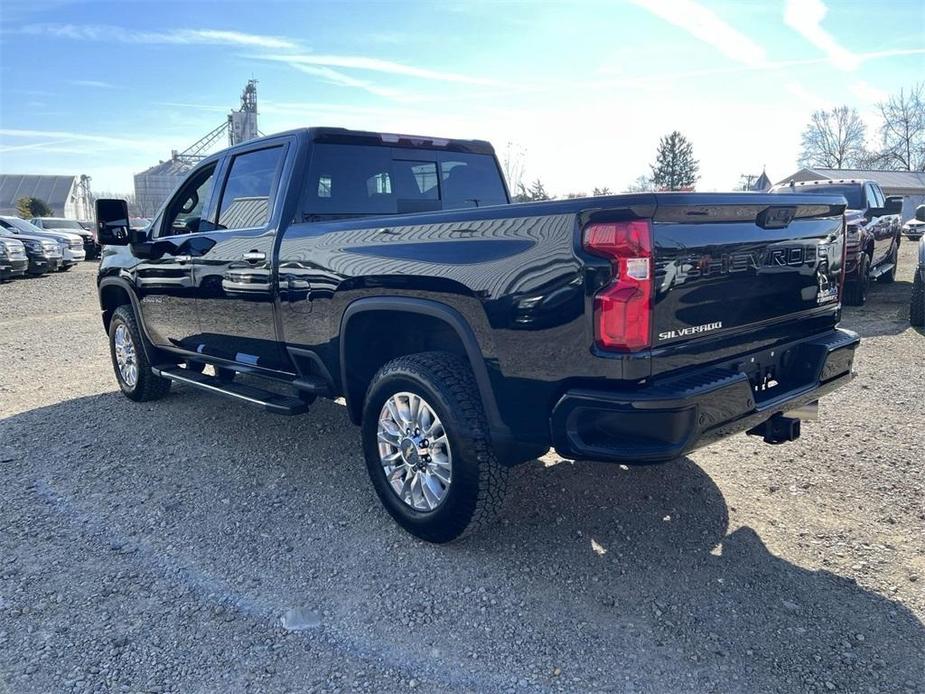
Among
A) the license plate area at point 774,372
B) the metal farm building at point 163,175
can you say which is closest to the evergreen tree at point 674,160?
the metal farm building at point 163,175

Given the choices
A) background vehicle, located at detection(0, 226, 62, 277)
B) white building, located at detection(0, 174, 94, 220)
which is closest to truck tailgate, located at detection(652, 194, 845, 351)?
background vehicle, located at detection(0, 226, 62, 277)

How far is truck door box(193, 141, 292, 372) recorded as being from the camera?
13.7ft

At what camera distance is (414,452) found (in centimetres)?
→ 334

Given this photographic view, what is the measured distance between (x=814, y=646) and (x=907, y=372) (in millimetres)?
4546

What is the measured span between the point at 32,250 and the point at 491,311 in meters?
19.5

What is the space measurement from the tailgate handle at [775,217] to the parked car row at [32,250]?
1824cm

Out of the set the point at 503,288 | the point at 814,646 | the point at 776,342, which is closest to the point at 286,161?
the point at 503,288

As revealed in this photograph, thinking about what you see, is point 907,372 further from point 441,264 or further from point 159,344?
point 159,344

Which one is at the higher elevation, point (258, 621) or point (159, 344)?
point (159, 344)

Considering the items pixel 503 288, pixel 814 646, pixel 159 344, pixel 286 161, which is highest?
pixel 286 161

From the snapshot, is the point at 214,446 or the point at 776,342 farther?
the point at 214,446

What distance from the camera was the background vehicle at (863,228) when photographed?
906 centimetres

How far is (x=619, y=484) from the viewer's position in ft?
13.0

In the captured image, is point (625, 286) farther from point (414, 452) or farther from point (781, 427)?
point (414, 452)
